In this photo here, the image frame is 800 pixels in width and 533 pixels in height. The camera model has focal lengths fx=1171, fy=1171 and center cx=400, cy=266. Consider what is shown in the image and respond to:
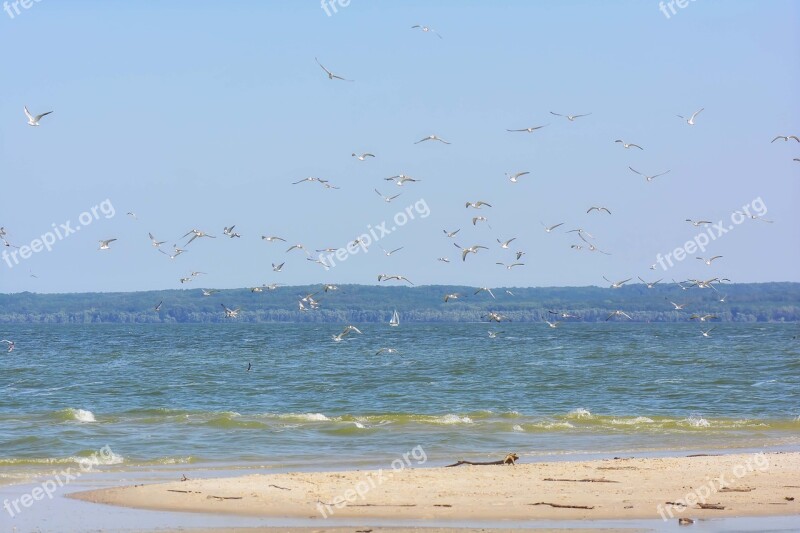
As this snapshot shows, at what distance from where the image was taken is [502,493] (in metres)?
16.9

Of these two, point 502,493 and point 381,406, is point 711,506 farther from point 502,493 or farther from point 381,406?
point 381,406

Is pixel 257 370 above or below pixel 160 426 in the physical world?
below

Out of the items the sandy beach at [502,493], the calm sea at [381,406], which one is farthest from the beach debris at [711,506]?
the calm sea at [381,406]

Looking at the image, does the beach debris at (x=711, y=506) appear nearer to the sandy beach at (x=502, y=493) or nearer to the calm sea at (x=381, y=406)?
the sandy beach at (x=502, y=493)

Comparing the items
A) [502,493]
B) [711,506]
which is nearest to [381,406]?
[502,493]

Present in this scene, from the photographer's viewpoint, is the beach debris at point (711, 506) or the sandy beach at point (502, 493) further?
the sandy beach at point (502, 493)

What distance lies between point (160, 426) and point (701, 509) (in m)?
17.0

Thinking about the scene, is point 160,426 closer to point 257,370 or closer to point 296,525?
point 296,525

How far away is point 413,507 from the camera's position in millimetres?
16031

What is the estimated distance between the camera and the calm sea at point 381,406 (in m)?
24.4

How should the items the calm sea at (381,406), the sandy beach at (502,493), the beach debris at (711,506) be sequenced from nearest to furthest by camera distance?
the beach debris at (711,506), the sandy beach at (502,493), the calm sea at (381,406)

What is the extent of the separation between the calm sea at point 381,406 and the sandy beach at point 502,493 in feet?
12.0

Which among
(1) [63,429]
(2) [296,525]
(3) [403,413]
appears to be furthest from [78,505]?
(3) [403,413]

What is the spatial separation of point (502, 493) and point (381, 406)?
1840 cm
